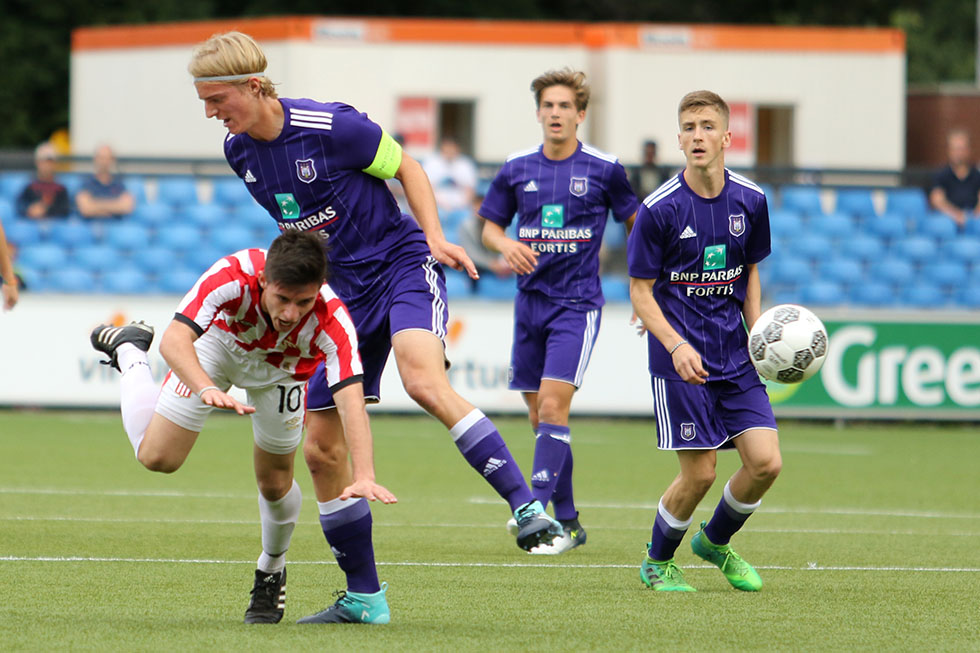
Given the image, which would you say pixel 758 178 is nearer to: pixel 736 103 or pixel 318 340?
pixel 736 103

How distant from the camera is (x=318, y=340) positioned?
541 centimetres

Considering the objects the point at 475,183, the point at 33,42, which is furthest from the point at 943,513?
the point at 33,42

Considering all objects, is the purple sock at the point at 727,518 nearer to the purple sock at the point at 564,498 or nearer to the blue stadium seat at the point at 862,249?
the purple sock at the point at 564,498

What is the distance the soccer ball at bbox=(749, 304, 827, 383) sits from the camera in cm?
659

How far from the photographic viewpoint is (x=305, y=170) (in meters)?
6.25

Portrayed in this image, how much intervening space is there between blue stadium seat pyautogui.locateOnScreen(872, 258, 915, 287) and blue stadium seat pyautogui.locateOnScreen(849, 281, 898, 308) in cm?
7

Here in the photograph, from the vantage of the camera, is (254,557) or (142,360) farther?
(254,557)

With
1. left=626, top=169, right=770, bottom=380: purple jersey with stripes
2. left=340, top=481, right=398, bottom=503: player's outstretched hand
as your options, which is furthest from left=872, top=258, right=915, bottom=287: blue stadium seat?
left=340, top=481, right=398, bottom=503: player's outstretched hand

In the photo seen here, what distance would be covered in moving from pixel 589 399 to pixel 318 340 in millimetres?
9884

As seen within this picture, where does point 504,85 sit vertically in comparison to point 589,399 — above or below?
above

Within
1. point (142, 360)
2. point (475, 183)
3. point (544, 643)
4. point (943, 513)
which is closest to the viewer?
point (544, 643)

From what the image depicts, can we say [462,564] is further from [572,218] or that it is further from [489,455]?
[572,218]

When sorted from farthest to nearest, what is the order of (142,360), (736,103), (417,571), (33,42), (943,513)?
(33,42)
(736,103)
(943,513)
(417,571)
(142,360)

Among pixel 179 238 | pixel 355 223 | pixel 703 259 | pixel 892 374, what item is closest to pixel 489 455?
pixel 355 223
